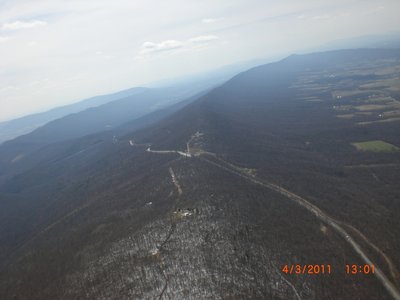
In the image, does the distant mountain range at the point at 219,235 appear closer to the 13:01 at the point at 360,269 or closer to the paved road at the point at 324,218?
the paved road at the point at 324,218

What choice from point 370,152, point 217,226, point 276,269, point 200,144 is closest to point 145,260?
point 217,226

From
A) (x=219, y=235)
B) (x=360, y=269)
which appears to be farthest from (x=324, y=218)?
(x=219, y=235)

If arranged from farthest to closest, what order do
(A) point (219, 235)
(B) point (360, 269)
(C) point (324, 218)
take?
1. (C) point (324, 218)
2. (A) point (219, 235)
3. (B) point (360, 269)

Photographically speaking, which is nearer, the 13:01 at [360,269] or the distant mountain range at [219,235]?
the distant mountain range at [219,235]

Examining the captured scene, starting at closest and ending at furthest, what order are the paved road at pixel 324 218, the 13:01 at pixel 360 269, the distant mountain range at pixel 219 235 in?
the distant mountain range at pixel 219 235, the paved road at pixel 324 218, the 13:01 at pixel 360 269

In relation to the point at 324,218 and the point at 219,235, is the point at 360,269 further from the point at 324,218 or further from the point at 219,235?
→ the point at 219,235

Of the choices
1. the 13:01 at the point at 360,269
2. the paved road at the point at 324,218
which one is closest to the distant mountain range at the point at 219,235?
the paved road at the point at 324,218

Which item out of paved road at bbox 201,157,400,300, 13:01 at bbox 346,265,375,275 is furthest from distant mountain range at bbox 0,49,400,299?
13:01 at bbox 346,265,375,275

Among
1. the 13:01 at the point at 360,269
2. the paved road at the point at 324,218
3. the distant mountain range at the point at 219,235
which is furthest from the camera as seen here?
the 13:01 at the point at 360,269

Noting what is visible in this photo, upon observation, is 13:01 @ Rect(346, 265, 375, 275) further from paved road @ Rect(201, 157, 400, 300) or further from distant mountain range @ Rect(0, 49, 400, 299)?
distant mountain range @ Rect(0, 49, 400, 299)
